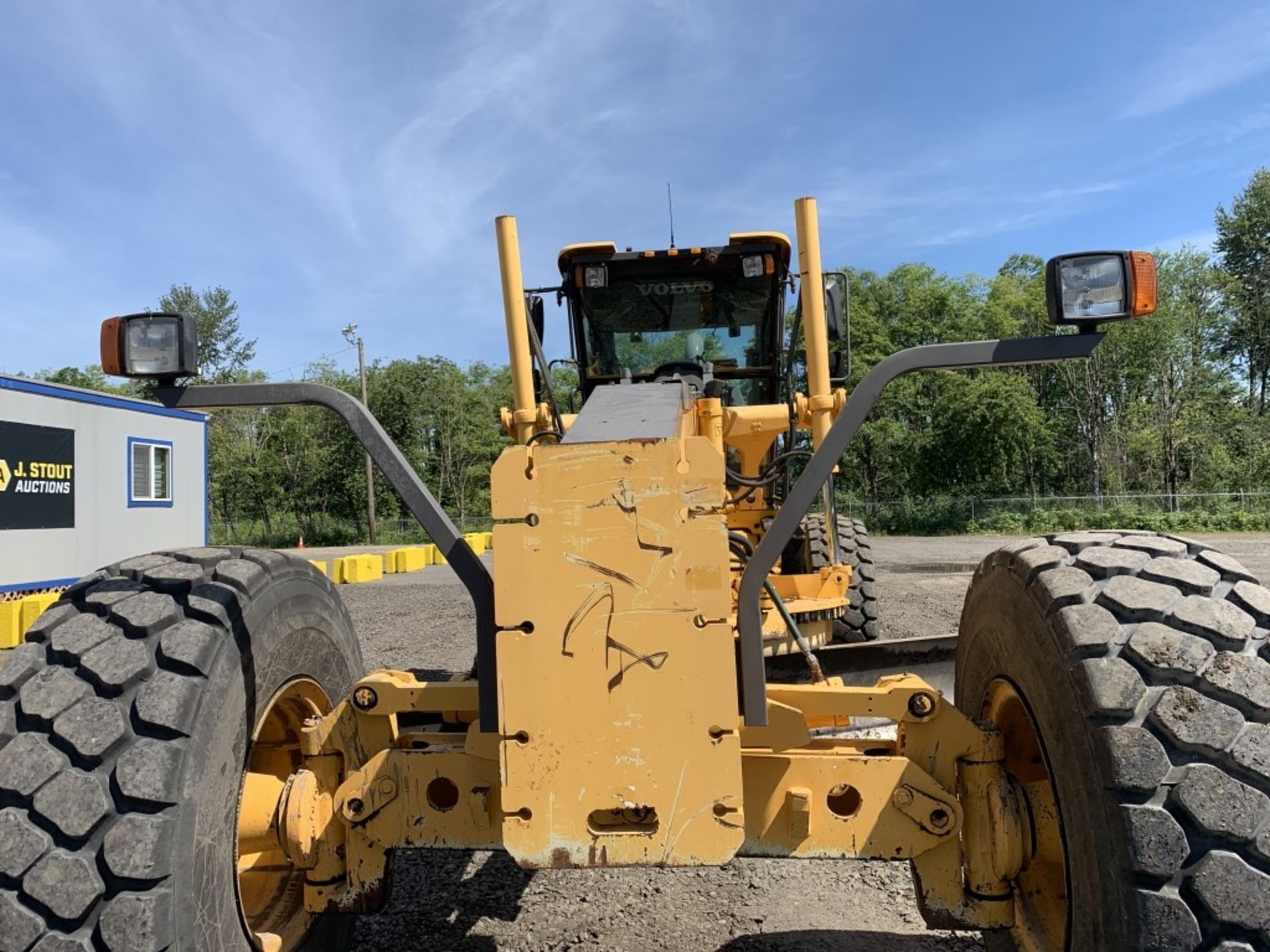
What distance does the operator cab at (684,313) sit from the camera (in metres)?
4.83

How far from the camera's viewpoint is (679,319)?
510cm

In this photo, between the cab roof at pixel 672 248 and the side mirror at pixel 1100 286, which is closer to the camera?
the side mirror at pixel 1100 286

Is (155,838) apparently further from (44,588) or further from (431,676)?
(44,588)

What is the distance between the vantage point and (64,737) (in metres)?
1.92

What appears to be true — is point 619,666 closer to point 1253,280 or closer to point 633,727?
point 633,727

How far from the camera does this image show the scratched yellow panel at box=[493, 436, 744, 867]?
190 cm

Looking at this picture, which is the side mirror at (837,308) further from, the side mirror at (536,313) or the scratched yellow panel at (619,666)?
the scratched yellow panel at (619,666)

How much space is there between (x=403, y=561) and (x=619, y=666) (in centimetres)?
2108

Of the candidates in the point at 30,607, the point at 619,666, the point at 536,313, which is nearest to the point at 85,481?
the point at 30,607

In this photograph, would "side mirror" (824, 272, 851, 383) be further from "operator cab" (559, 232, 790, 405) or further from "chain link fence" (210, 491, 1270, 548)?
"chain link fence" (210, 491, 1270, 548)

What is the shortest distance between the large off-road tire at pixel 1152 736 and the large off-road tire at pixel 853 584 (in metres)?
4.08

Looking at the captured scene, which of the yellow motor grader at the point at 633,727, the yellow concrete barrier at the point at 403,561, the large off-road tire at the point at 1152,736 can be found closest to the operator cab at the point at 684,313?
the yellow motor grader at the point at 633,727

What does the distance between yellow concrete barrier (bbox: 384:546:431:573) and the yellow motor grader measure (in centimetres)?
1997

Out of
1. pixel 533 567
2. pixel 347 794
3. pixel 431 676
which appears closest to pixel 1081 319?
pixel 533 567
